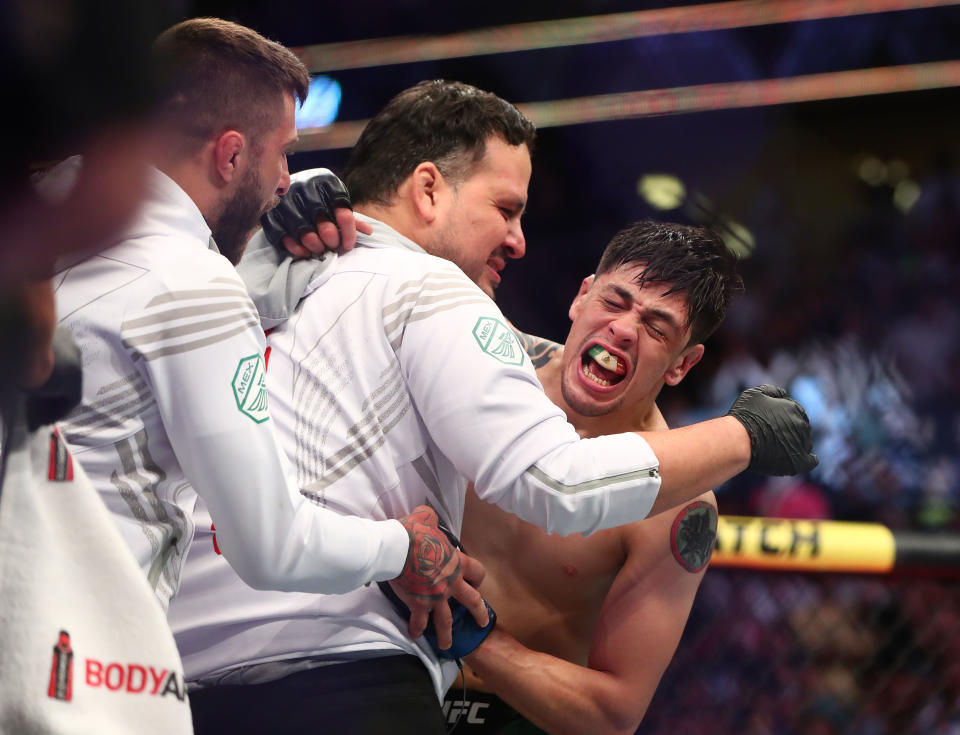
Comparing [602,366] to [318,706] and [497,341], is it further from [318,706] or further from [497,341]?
[318,706]

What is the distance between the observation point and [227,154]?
1190mm

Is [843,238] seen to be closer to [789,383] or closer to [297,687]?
[789,383]

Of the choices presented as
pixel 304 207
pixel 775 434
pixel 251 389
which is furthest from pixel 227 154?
pixel 775 434

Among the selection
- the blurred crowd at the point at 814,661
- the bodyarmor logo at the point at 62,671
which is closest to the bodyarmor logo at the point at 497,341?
the bodyarmor logo at the point at 62,671

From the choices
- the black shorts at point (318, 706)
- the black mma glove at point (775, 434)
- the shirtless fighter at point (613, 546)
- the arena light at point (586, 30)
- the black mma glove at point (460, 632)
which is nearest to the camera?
the black shorts at point (318, 706)

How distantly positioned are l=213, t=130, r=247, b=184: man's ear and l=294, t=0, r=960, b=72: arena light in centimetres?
542

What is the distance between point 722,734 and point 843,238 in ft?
12.2

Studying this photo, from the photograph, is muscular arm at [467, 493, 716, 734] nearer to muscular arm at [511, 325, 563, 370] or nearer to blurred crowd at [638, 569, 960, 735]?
muscular arm at [511, 325, 563, 370]

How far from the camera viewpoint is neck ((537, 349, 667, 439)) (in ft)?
6.64

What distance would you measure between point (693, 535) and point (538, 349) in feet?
1.78

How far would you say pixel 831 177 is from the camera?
7.05 meters

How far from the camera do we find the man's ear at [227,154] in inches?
46.7

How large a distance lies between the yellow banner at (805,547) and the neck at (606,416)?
0.33 metres

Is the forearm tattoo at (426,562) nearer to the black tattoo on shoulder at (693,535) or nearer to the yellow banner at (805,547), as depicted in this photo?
the black tattoo on shoulder at (693,535)
